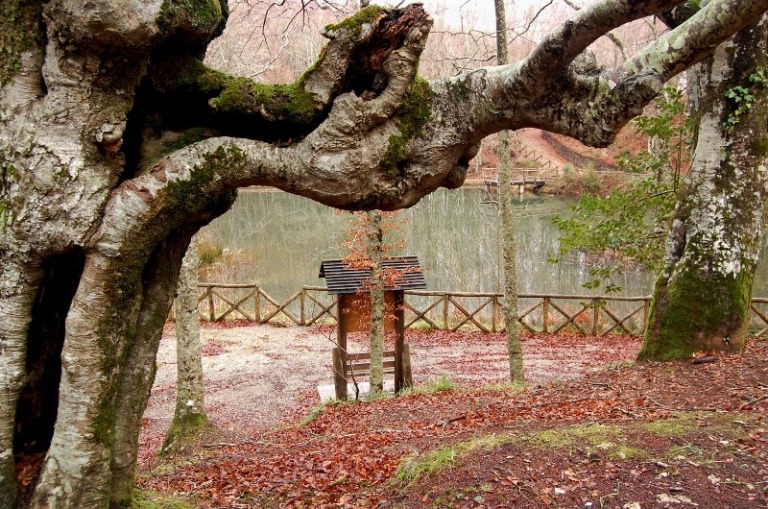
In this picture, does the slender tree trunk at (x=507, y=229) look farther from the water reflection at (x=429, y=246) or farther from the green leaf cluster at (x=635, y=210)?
the water reflection at (x=429, y=246)

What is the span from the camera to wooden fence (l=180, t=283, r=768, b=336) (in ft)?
51.9

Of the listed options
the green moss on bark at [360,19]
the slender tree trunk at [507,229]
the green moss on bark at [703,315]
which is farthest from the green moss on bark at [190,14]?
the slender tree trunk at [507,229]

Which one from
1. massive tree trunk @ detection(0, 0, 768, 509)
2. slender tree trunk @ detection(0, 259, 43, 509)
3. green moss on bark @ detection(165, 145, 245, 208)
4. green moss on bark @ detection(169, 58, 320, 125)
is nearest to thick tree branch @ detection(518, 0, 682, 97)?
massive tree trunk @ detection(0, 0, 768, 509)

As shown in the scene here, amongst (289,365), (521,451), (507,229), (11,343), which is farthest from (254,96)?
(289,365)

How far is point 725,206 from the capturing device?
639cm

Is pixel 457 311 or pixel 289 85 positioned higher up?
pixel 289 85

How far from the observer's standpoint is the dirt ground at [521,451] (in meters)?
3.57

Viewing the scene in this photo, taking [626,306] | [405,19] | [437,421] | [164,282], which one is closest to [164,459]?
[437,421]

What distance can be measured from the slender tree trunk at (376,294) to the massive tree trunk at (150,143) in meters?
5.79

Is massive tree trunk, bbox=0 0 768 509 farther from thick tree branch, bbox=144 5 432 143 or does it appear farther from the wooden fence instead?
the wooden fence

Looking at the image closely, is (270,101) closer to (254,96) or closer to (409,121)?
(254,96)

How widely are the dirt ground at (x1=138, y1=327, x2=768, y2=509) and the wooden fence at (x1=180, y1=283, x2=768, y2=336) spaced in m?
7.38

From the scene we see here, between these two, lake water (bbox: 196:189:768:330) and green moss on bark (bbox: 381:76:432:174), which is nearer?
green moss on bark (bbox: 381:76:432:174)

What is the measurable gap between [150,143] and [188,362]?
17.3 feet
